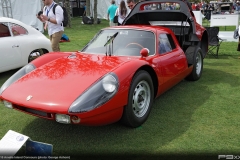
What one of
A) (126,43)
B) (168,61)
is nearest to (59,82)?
(126,43)

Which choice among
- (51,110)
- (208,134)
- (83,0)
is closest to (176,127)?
(208,134)

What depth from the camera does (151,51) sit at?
3707 mm

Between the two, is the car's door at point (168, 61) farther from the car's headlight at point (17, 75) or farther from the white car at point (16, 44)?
the white car at point (16, 44)

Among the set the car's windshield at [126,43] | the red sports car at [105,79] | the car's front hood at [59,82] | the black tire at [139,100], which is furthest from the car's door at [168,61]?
the car's front hood at [59,82]

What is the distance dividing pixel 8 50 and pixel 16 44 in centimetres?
25

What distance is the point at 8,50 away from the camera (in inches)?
209

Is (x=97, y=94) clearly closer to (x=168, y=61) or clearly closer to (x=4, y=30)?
(x=168, y=61)

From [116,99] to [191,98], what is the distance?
6.22 ft

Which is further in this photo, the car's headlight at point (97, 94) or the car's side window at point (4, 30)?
the car's side window at point (4, 30)

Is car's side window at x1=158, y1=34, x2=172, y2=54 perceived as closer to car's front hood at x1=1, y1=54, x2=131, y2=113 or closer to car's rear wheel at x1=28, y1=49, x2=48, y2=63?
car's front hood at x1=1, y1=54, x2=131, y2=113

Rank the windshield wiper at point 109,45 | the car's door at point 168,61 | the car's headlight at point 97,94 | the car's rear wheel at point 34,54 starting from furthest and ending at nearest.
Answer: the car's rear wheel at point 34,54
the windshield wiper at point 109,45
the car's door at point 168,61
the car's headlight at point 97,94

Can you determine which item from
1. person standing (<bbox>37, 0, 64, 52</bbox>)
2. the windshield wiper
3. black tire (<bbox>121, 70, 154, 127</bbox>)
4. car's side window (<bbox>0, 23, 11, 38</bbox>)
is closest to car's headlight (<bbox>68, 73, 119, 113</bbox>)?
black tire (<bbox>121, 70, 154, 127</bbox>)

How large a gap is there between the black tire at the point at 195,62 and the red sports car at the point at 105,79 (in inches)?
0.8

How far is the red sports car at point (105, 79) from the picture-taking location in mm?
2520
